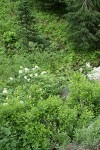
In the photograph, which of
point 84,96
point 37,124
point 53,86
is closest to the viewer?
point 37,124

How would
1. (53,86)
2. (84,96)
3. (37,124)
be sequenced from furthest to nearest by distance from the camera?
(53,86), (84,96), (37,124)

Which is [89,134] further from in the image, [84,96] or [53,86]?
[53,86]

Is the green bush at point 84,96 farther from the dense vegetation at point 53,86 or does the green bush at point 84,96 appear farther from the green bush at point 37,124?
the green bush at point 37,124

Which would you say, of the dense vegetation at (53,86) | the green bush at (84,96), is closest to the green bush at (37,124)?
the dense vegetation at (53,86)

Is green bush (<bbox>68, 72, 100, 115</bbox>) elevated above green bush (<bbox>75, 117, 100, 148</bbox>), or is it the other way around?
Answer: green bush (<bbox>68, 72, 100, 115</bbox>)

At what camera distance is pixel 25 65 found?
1145cm

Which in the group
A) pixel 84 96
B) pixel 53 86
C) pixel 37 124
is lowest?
pixel 53 86

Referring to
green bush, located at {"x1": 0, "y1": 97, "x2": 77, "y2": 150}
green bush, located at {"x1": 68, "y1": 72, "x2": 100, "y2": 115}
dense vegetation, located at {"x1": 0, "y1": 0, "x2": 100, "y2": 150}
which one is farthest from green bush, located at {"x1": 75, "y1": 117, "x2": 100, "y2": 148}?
green bush, located at {"x1": 68, "y1": 72, "x2": 100, "y2": 115}

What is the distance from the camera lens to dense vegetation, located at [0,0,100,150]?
520cm

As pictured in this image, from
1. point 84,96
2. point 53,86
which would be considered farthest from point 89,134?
point 53,86

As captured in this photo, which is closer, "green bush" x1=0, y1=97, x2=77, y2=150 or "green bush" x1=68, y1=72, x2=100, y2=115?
"green bush" x1=0, y1=97, x2=77, y2=150

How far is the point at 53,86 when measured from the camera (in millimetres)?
7574

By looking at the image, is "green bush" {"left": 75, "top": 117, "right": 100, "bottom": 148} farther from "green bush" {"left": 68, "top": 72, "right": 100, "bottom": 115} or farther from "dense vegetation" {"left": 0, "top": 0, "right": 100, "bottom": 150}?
"green bush" {"left": 68, "top": 72, "right": 100, "bottom": 115}

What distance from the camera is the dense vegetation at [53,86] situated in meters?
5.20
